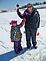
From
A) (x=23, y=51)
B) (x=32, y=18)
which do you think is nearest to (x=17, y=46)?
(x=23, y=51)

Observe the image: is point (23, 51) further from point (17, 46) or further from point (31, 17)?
point (31, 17)

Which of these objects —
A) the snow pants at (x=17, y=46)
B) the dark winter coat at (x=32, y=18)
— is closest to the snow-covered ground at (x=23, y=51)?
the snow pants at (x=17, y=46)

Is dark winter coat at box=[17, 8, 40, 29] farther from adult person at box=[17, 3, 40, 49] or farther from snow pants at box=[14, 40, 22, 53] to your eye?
snow pants at box=[14, 40, 22, 53]

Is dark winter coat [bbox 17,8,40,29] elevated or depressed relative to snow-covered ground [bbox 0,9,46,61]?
elevated

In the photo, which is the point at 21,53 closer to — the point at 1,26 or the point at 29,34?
the point at 29,34

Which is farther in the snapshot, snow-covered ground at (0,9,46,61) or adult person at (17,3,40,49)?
adult person at (17,3,40,49)

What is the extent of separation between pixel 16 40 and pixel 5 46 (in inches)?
33.9

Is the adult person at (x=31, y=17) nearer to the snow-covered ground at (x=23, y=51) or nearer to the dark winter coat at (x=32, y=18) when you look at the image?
the dark winter coat at (x=32, y=18)

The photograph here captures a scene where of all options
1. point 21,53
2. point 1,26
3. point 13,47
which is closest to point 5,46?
point 13,47

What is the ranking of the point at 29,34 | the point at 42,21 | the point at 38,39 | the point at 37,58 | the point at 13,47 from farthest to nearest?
the point at 42,21 → the point at 38,39 → the point at 13,47 → the point at 29,34 → the point at 37,58

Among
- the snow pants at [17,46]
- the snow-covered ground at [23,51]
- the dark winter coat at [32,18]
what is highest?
the dark winter coat at [32,18]

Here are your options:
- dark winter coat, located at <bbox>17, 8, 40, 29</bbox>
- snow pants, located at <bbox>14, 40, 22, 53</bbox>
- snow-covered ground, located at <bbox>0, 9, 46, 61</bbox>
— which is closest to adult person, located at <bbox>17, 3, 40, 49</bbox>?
dark winter coat, located at <bbox>17, 8, 40, 29</bbox>

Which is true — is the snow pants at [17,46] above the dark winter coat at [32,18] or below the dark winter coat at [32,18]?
below

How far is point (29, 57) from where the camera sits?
634 cm
